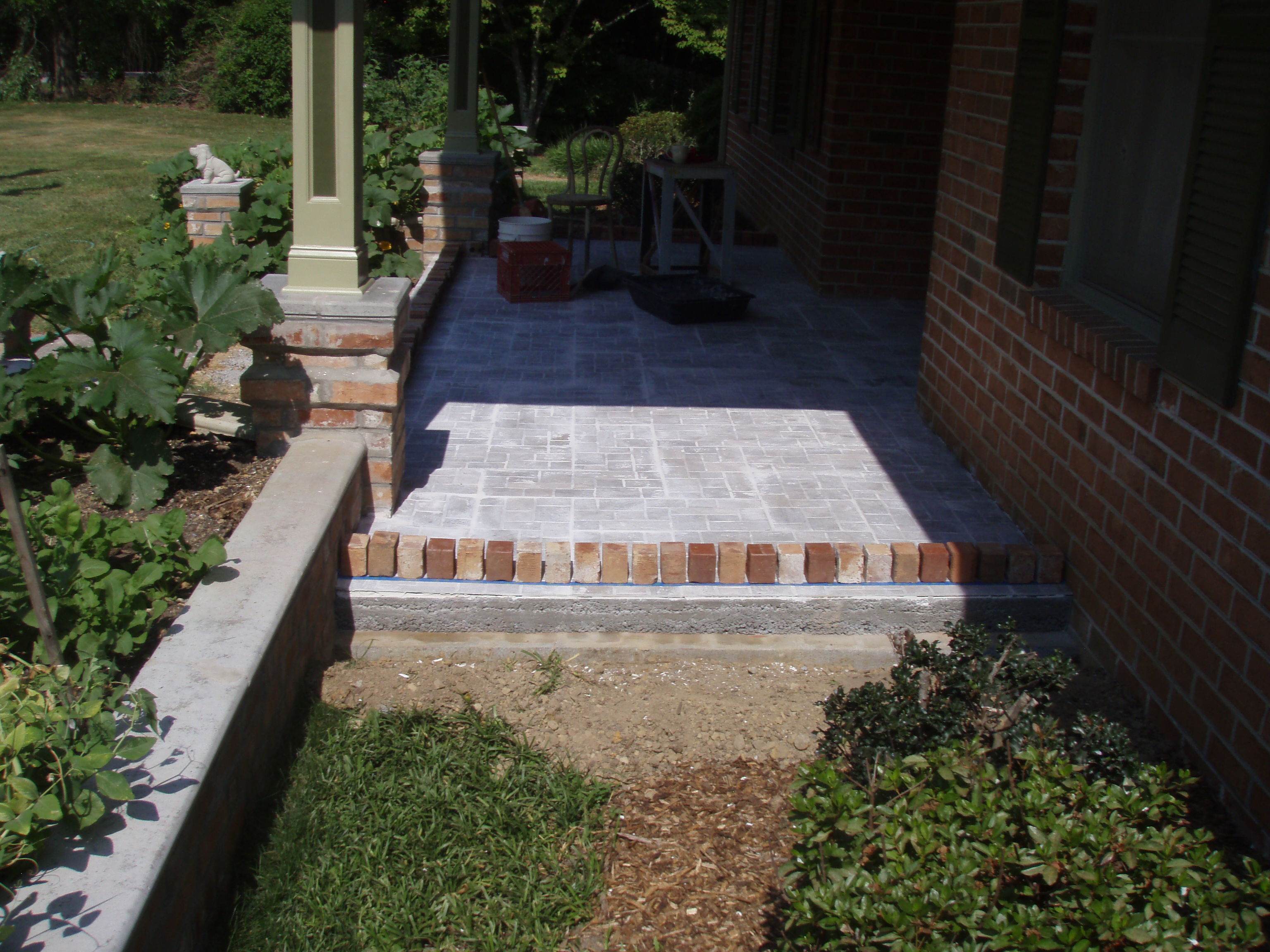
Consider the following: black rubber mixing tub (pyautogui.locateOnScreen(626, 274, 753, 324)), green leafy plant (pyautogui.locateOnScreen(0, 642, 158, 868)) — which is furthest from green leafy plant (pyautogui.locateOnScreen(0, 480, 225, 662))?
black rubber mixing tub (pyautogui.locateOnScreen(626, 274, 753, 324))

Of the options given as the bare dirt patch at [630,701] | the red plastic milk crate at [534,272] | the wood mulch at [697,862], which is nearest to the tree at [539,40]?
the red plastic milk crate at [534,272]

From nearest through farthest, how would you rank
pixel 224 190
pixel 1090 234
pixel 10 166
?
pixel 1090 234 → pixel 224 190 → pixel 10 166

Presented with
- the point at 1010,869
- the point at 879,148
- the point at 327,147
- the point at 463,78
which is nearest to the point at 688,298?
the point at 879,148

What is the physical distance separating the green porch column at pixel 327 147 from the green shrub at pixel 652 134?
33.5 ft

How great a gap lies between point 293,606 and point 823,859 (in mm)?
1540

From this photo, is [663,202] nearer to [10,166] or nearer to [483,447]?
[483,447]

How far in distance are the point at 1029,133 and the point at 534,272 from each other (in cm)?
364

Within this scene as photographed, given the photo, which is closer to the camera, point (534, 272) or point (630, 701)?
point (630, 701)

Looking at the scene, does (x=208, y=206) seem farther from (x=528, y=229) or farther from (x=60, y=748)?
(x=60, y=748)

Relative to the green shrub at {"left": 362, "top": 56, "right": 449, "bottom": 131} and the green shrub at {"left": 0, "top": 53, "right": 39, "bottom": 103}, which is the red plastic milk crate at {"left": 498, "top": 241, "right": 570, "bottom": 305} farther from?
the green shrub at {"left": 0, "top": 53, "right": 39, "bottom": 103}

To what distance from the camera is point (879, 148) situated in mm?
7242

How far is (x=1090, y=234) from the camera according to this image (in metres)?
3.74

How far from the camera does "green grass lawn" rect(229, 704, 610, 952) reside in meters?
2.27

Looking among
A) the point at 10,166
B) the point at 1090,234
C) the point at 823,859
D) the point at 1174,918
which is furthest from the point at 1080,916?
the point at 10,166
